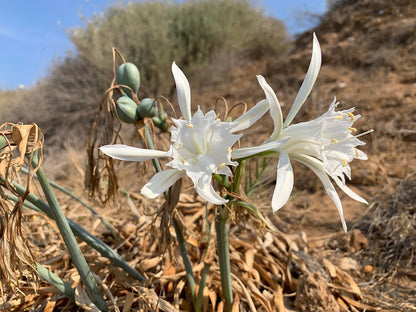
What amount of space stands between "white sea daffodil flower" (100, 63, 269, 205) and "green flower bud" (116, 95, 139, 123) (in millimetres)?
218

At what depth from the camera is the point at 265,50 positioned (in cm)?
673

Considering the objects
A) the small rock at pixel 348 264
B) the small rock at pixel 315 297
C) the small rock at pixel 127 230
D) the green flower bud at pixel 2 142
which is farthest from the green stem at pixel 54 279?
the small rock at pixel 348 264

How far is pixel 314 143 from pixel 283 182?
4.2 inches

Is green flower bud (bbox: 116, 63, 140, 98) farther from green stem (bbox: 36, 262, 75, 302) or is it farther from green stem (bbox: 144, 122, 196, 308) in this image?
green stem (bbox: 36, 262, 75, 302)

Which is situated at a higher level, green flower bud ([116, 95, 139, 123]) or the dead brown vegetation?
green flower bud ([116, 95, 139, 123])

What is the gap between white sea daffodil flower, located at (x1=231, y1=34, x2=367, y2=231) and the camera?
0.60 m

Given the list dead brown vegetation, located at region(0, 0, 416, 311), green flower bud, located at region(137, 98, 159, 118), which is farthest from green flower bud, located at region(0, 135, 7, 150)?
dead brown vegetation, located at region(0, 0, 416, 311)

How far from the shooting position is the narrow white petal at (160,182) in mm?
574

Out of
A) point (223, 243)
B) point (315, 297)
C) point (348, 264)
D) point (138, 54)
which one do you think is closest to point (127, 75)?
point (223, 243)

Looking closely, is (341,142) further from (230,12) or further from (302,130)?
(230,12)

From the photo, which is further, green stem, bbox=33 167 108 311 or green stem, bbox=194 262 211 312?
green stem, bbox=194 262 211 312

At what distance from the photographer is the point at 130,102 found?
82cm

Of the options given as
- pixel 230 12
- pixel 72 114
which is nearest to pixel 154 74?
pixel 72 114

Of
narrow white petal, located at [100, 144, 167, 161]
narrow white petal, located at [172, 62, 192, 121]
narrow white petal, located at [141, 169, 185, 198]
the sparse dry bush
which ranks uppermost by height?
the sparse dry bush
